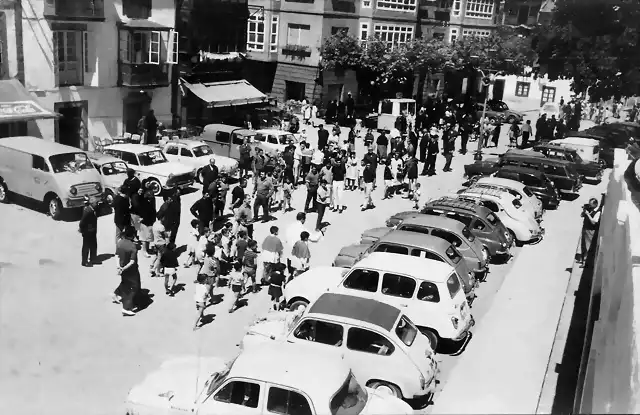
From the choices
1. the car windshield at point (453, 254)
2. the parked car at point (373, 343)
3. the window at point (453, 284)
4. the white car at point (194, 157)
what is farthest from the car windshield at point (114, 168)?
the window at point (453, 284)

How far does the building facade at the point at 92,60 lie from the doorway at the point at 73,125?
0.04 meters

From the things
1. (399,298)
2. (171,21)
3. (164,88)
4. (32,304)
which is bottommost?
(32,304)

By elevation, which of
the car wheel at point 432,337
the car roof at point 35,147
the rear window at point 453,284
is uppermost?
the car roof at point 35,147

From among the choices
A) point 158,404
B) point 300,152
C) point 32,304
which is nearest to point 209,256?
point 32,304

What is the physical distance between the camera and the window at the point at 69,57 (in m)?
25.6

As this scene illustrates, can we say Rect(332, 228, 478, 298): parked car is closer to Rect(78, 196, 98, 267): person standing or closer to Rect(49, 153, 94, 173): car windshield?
Rect(78, 196, 98, 267): person standing

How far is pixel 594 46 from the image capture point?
30531 mm

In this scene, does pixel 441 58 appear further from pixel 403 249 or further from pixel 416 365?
pixel 416 365

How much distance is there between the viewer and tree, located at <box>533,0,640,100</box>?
2830cm

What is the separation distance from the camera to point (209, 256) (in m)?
13.4

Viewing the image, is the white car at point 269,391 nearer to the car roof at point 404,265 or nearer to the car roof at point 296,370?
the car roof at point 296,370

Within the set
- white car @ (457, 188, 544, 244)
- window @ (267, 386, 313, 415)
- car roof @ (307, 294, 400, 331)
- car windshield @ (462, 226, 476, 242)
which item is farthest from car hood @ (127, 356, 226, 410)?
white car @ (457, 188, 544, 244)

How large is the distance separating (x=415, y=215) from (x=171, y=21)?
56.9ft

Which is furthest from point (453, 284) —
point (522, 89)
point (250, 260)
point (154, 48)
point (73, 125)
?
point (522, 89)
